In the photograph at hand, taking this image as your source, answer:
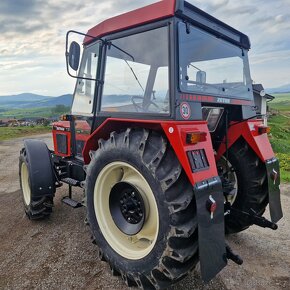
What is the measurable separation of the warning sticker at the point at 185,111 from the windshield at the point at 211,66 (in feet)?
0.51

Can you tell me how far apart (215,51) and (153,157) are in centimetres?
154

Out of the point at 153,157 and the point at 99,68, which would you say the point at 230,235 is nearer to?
the point at 153,157

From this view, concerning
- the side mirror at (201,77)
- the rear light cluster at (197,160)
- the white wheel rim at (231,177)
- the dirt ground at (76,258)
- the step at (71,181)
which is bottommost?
the dirt ground at (76,258)

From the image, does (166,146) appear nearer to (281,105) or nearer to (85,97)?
(85,97)

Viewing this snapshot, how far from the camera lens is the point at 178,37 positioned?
8.32 ft

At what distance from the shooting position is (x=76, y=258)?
3.36m

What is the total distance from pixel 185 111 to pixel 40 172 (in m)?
2.49

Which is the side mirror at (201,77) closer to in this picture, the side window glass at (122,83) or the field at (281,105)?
the side window glass at (122,83)

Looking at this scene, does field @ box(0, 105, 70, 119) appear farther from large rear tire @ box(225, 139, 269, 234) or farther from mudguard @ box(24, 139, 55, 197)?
large rear tire @ box(225, 139, 269, 234)

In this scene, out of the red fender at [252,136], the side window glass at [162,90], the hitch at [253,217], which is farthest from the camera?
the red fender at [252,136]

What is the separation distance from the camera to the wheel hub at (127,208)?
2.82 m

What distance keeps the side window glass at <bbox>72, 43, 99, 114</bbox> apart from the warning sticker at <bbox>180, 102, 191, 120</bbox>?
4.54 ft

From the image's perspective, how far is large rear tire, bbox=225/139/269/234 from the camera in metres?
3.40

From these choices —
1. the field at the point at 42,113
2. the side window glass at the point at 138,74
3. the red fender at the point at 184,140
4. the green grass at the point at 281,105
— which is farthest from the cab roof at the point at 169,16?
the green grass at the point at 281,105
